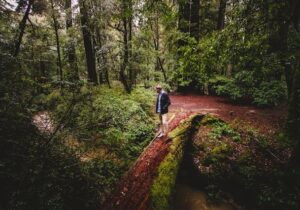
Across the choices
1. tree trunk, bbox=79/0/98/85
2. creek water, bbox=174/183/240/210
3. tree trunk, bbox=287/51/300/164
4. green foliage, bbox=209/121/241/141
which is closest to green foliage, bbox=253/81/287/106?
green foliage, bbox=209/121/241/141

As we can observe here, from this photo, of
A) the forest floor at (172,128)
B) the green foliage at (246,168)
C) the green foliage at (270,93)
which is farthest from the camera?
the green foliage at (270,93)

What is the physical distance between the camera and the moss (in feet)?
16.8

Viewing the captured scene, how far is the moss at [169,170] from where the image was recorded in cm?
512

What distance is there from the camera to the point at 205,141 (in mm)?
8492

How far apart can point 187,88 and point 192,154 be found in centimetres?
909

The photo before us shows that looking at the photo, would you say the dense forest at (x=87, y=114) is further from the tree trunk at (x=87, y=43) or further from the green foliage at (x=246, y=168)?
the tree trunk at (x=87, y=43)

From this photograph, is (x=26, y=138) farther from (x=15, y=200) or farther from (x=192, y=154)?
(x=192, y=154)

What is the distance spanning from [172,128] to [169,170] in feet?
7.90

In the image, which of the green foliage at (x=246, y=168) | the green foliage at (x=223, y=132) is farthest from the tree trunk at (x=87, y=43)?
the green foliage at (x=246, y=168)

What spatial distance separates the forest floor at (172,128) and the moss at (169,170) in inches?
6.6

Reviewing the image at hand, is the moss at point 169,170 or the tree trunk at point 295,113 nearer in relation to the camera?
the moss at point 169,170

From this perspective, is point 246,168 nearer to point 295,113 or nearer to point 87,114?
point 295,113

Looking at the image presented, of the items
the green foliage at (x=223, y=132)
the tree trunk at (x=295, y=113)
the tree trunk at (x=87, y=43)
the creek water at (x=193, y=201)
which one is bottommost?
the creek water at (x=193, y=201)

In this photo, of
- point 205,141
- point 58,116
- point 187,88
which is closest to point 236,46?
point 205,141
